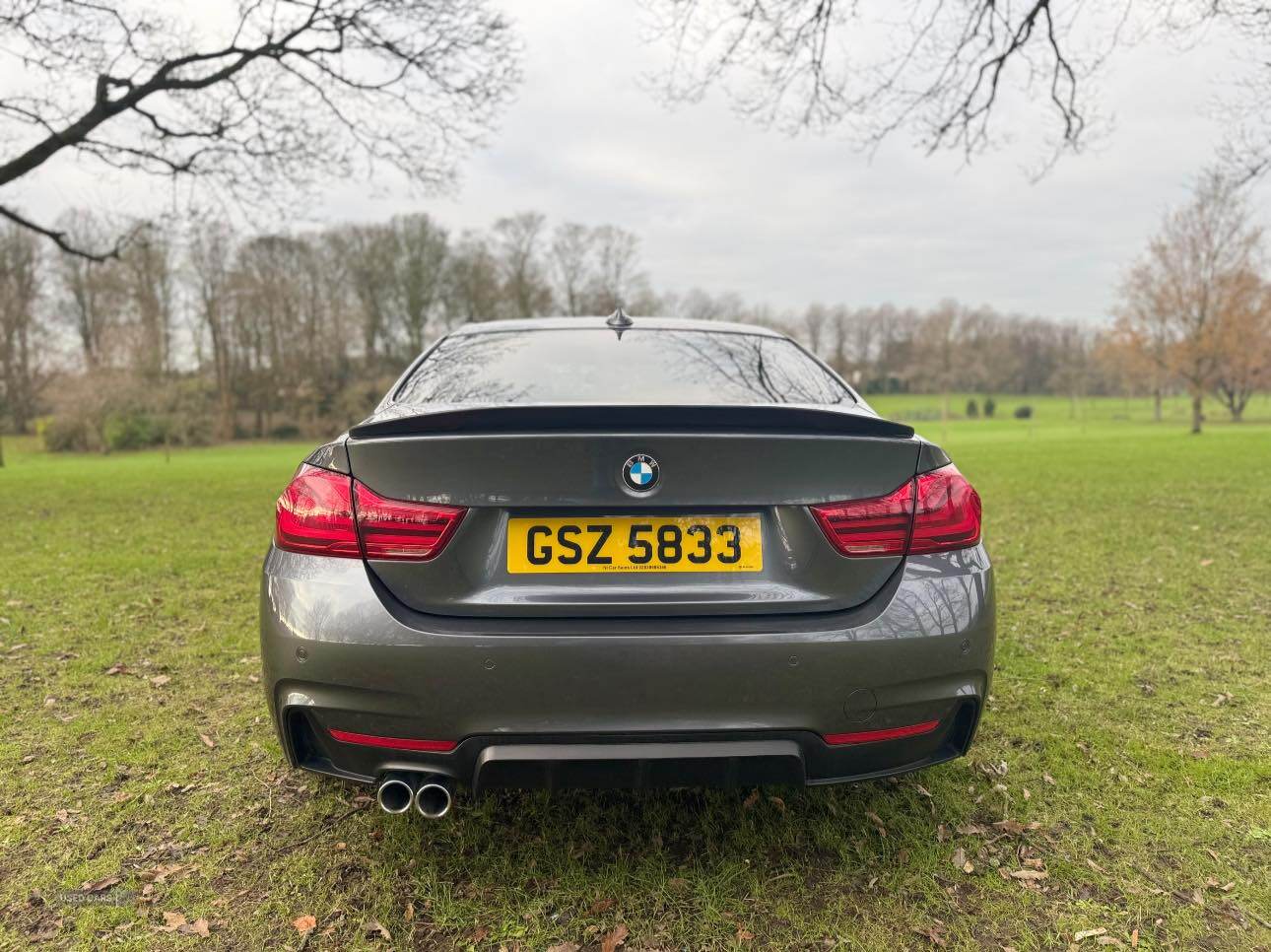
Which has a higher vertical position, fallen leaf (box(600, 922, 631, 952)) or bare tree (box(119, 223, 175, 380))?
bare tree (box(119, 223, 175, 380))

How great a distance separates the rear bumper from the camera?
179 centimetres

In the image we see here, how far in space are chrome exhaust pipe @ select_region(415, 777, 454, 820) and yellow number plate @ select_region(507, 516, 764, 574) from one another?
1.82 ft

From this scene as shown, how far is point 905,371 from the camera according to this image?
70500 millimetres

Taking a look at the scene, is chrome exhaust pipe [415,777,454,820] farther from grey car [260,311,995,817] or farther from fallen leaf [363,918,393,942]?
fallen leaf [363,918,393,942]

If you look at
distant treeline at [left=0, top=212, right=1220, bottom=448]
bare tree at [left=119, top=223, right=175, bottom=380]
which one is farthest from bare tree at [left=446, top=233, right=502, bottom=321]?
bare tree at [left=119, top=223, right=175, bottom=380]

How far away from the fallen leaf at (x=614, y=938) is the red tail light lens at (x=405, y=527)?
1074 millimetres

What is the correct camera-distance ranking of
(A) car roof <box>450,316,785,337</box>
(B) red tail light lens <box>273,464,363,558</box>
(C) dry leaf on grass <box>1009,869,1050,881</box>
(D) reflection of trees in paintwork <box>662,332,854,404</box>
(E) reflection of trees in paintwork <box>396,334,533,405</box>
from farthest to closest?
(A) car roof <box>450,316,785,337</box>
(D) reflection of trees in paintwork <box>662,332,854,404</box>
(E) reflection of trees in paintwork <box>396,334,533,405</box>
(C) dry leaf on grass <box>1009,869,1050,881</box>
(B) red tail light lens <box>273,464,363,558</box>

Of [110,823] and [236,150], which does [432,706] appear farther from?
[236,150]

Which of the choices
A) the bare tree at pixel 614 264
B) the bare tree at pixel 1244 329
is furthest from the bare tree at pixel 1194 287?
the bare tree at pixel 614 264

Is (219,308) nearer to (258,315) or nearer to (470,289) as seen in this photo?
(258,315)

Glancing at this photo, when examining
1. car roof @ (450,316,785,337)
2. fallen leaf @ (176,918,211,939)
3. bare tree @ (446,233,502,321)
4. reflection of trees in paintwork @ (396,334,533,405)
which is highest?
bare tree @ (446,233,502,321)

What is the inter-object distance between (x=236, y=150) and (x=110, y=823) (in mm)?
11889

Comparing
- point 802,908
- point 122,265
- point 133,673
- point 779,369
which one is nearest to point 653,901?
point 802,908

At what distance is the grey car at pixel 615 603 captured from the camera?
180 cm
